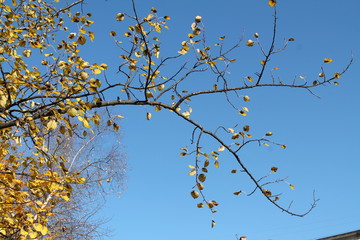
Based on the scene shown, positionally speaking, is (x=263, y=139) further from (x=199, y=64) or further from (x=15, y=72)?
(x=15, y=72)

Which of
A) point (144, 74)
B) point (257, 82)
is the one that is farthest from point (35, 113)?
point (257, 82)

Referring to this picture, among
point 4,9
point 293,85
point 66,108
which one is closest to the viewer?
point 66,108

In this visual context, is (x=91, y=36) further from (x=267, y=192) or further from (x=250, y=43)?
(x=267, y=192)

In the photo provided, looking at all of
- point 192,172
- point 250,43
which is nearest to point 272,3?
point 250,43

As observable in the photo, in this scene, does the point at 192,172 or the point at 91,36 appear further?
the point at 91,36

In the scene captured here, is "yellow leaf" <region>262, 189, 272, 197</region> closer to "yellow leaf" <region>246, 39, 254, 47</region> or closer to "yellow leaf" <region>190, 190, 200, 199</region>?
"yellow leaf" <region>190, 190, 200, 199</region>

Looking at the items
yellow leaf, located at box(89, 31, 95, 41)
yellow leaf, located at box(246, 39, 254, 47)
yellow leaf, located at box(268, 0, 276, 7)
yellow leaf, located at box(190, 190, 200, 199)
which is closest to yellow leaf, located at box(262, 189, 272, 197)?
yellow leaf, located at box(190, 190, 200, 199)

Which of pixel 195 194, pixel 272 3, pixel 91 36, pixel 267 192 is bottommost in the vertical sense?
pixel 195 194

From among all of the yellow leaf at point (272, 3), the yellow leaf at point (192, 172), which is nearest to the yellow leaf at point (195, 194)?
the yellow leaf at point (192, 172)

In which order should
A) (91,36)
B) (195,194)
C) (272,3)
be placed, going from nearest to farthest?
(272,3) → (195,194) → (91,36)

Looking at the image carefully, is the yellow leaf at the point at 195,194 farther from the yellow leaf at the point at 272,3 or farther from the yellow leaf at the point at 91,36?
the yellow leaf at the point at 91,36

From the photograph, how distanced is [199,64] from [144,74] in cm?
61

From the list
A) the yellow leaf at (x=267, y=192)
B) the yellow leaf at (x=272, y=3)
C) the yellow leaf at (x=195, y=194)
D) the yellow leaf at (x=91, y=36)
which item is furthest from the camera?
the yellow leaf at (x=91, y=36)

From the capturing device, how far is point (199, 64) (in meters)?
4.61
